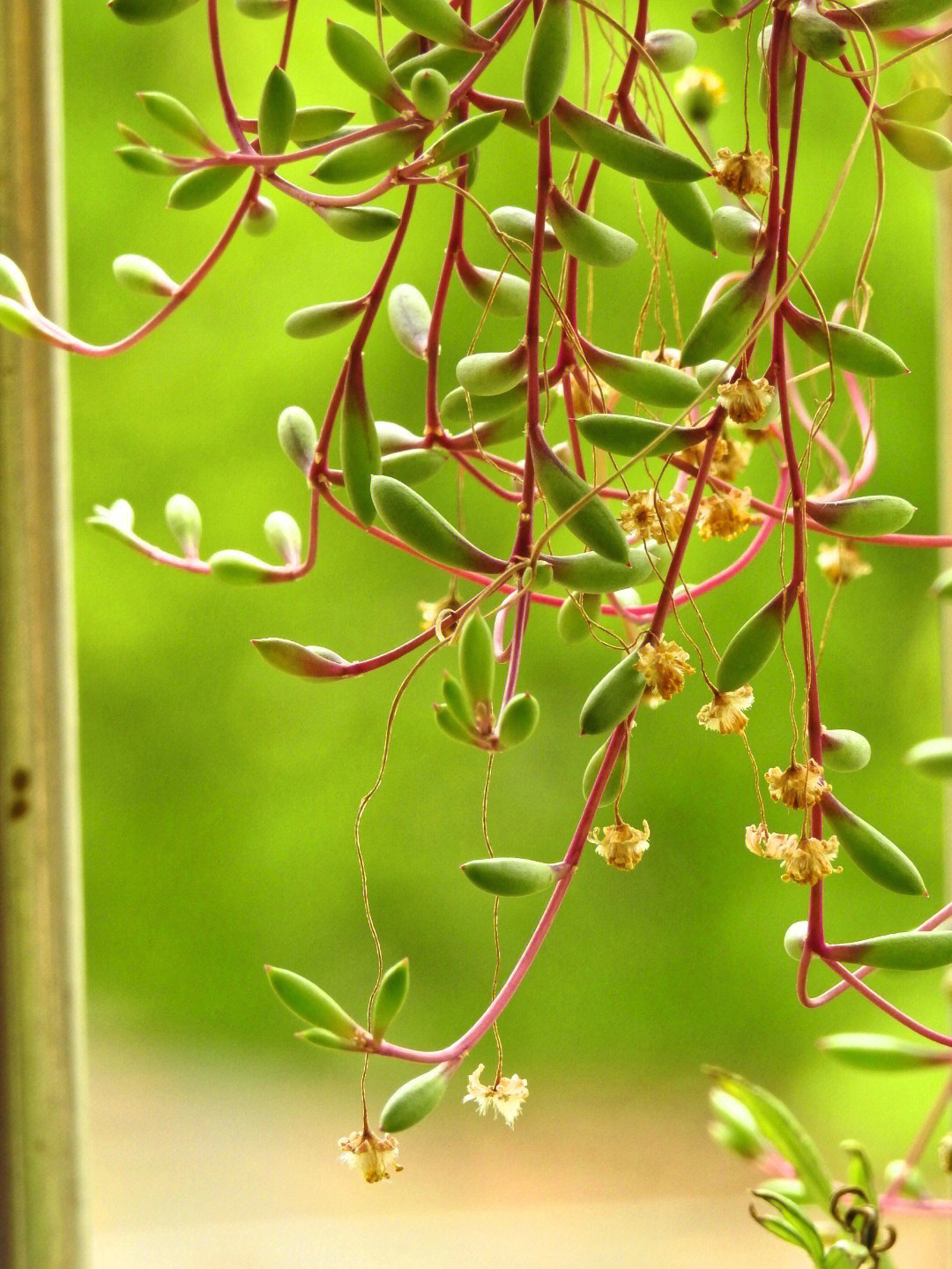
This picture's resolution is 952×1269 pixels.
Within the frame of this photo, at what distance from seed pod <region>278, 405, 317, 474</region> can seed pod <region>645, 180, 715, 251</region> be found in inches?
4.2

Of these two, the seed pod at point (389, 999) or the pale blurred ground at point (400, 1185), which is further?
the pale blurred ground at point (400, 1185)

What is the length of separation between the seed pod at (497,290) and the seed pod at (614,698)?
12 centimetres

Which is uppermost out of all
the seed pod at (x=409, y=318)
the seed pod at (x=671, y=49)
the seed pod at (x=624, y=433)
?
the seed pod at (x=671, y=49)

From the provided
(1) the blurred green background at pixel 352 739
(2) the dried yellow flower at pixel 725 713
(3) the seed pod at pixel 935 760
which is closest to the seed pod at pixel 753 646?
(2) the dried yellow flower at pixel 725 713

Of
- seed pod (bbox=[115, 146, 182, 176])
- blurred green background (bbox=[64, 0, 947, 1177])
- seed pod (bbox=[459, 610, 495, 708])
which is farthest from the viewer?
blurred green background (bbox=[64, 0, 947, 1177])

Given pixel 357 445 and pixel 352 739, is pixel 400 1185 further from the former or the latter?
pixel 357 445

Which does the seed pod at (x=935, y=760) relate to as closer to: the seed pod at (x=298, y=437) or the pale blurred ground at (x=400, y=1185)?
the seed pod at (x=298, y=437)

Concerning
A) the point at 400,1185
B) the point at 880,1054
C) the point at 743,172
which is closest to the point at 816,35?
the point at 743,172

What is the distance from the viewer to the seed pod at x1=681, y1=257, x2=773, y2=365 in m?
0.24

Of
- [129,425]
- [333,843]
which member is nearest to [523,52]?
[129,425]

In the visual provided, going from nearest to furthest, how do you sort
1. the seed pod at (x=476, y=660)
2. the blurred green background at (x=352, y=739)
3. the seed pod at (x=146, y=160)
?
the seed pod at (x=476, y=660), the seed pod at (x=146, y=160), the blurred green background at (x=352, y=739)

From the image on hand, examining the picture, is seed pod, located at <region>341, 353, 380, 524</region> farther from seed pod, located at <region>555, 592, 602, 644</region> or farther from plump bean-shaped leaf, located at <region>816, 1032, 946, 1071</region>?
plump bean-shaped leaf, located at <region>816, 1032, 946, 1071</region>

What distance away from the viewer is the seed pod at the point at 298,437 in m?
0.32

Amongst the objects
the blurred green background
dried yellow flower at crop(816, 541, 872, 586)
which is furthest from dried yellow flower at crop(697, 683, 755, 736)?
the blurred green background
